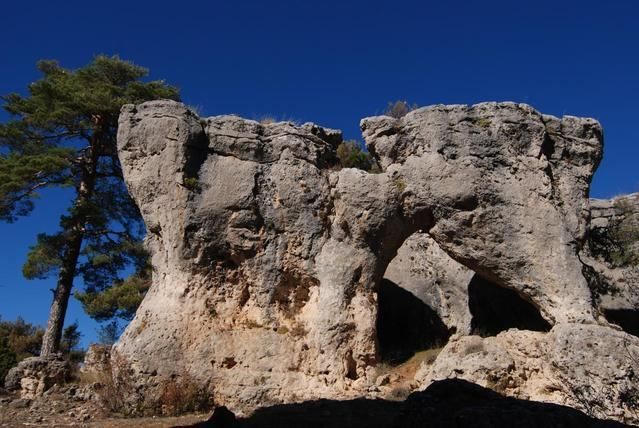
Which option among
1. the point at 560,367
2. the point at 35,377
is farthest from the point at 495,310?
the point at 35,377

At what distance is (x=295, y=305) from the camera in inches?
462

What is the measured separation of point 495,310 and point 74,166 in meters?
13.1

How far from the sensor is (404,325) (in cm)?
1423

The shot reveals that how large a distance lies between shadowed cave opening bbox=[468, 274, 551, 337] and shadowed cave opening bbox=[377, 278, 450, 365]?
0.89 m

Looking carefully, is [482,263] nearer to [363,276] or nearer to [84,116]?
[363,276]

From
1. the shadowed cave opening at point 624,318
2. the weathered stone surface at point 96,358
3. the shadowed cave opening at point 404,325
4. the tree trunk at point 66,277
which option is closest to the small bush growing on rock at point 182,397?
the weathered stone surface at point 96,358

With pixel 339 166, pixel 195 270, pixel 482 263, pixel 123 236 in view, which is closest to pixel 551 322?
pixel 482 263

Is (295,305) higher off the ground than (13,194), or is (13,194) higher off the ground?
(13,194)

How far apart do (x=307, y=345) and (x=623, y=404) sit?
5.54 m

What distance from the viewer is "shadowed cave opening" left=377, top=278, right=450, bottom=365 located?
1337 cm

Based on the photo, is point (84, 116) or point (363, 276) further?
point (84, 116)

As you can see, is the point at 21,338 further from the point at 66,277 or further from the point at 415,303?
the point at 415,303

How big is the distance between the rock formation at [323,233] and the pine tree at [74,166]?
450 cm

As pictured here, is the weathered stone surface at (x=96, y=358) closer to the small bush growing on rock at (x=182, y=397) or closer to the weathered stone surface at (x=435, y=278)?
the small bush growing on rock at (x=182, y=397)
